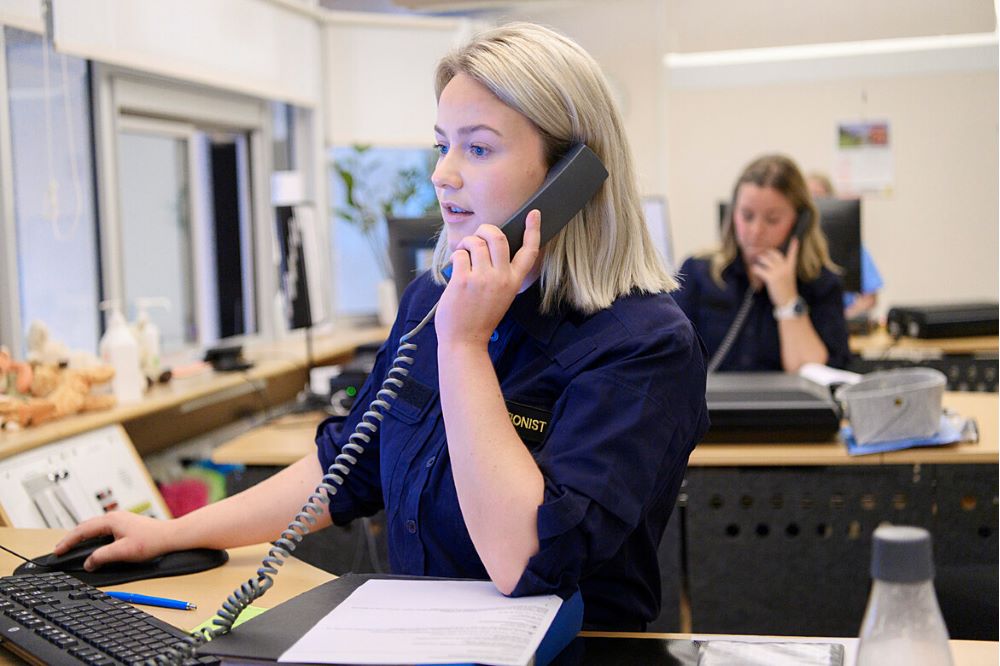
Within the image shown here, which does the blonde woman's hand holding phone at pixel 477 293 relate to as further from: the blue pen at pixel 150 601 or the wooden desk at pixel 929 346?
the wooden desk at pixel 929 346

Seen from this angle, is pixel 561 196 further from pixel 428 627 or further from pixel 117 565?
pixel 117 565

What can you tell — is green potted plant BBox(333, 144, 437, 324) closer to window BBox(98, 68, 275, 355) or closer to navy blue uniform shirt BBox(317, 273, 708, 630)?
window BBox(98, 68, 275, 355)

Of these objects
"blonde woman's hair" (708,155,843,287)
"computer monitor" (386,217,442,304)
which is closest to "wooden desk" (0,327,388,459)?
"computer monitor" (386,217,442,304)

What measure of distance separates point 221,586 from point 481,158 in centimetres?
67

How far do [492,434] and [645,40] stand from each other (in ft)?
18.0

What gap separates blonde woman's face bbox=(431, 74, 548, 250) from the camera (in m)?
1.24

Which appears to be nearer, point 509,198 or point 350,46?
point 509,198

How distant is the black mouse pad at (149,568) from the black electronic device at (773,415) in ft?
4.46

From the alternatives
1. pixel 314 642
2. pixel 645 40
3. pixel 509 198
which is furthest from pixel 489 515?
pixel 645 40

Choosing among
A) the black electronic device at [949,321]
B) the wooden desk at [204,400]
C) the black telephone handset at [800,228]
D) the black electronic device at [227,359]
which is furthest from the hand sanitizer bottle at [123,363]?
the black electronic device at [949,321]

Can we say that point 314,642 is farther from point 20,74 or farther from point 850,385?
point 20,74

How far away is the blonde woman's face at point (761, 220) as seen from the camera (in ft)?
10.7

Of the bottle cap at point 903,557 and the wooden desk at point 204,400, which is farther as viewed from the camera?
the wooden desk at point 204,400

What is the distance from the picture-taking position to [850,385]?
2486 mm
